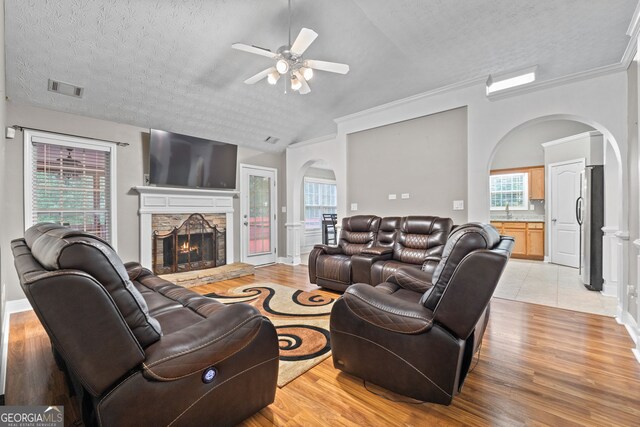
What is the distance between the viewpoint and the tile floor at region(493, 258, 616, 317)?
328cm

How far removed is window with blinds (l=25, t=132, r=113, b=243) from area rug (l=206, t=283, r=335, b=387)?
203 centimetres

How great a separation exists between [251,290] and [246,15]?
11.3ft

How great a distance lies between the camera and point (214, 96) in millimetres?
4094

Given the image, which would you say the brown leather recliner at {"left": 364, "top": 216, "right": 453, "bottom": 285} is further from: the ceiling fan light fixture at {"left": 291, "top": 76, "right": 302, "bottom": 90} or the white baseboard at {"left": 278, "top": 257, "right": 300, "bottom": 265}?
the white baseboard at {"left": 278, "top": 257, "right": 300, "bottom": 265}

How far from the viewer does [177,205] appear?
14.9ft

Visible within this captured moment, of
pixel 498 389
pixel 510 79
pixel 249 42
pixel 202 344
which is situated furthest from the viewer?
pixel 510 79

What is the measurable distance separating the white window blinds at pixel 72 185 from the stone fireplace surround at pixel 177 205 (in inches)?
16.6

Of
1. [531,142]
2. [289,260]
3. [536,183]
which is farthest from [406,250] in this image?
[531,142]

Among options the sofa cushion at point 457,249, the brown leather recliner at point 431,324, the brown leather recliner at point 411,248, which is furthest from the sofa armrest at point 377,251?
the sofa cushion at point 457,249

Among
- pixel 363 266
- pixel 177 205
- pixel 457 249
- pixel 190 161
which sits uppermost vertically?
pixel 190 161

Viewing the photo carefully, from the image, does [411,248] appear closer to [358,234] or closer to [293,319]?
[358,234]

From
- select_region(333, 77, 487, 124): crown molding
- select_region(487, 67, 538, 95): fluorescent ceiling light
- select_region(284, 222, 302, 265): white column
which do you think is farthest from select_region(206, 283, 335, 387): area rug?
select_region(487, 67, 538, 95): fluorescent ceiling light

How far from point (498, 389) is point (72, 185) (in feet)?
16.6

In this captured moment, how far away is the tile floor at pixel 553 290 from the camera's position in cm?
328
